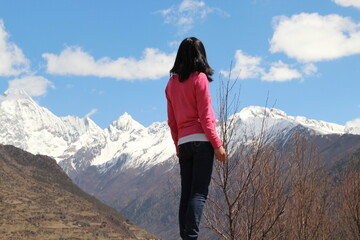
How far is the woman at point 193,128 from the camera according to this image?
6723mm

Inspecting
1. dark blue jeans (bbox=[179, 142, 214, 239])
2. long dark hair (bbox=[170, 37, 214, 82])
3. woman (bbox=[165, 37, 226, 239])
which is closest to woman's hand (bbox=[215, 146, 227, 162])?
woman (bbox=[165, 37, 226, 239])

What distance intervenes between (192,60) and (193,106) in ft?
2.16

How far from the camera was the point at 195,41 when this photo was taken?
23.2ft

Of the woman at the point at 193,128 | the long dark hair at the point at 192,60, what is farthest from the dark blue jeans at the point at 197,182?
the long dark hair at the point at 192,60

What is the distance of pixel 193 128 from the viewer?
6922 mm

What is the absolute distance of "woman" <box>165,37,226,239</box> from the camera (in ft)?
22.1

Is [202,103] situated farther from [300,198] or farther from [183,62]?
[300,198]

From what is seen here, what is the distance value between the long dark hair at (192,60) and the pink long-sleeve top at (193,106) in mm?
91

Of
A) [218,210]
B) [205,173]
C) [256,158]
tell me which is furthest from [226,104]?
[205,173]

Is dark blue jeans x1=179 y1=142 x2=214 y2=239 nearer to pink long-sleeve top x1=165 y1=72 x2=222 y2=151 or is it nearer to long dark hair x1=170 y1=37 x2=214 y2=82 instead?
pink long-sleeve top x1=165 y1=72 x2=222 y2=151

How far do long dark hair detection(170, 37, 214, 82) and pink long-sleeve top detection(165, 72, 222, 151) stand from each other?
0.09 metres

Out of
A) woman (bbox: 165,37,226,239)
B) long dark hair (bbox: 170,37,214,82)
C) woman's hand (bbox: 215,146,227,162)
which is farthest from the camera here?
long dark hair (bbox: 170,37,214,82)

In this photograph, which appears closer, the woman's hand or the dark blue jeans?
the woman's hand

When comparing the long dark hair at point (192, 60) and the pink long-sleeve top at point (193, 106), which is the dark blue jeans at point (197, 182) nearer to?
the pink long-sleeve top at point (193, 106)
